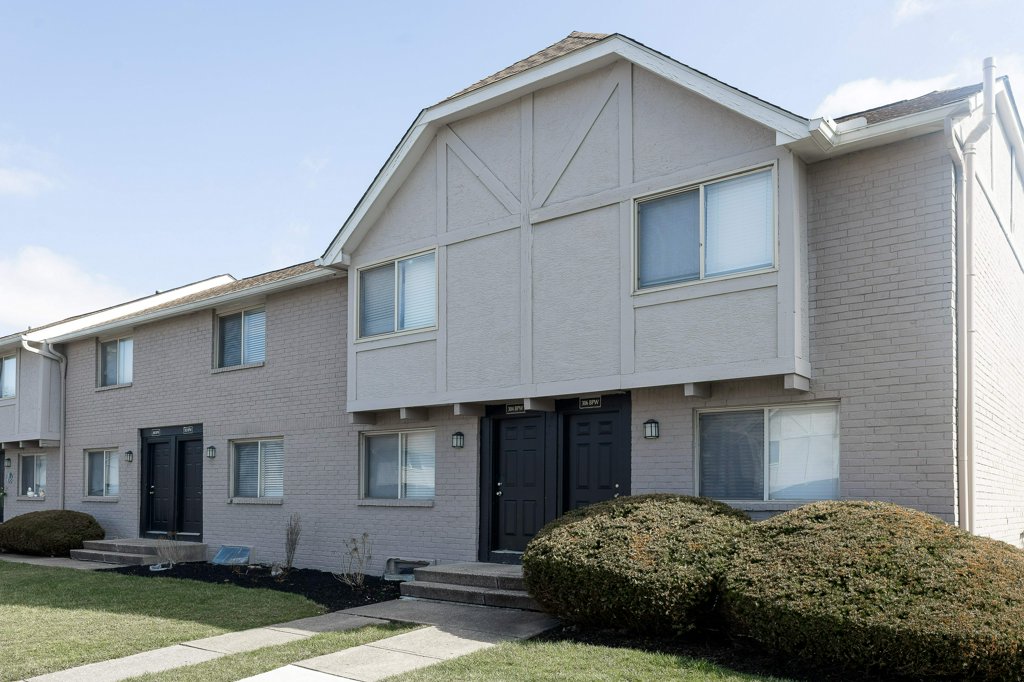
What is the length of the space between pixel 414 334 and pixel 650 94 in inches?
187

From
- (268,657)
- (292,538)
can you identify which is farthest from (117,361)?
(268,657)

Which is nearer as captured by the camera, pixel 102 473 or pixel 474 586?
pixel 474 586

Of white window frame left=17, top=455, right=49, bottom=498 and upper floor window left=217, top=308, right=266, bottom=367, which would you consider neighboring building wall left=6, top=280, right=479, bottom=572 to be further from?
white window frame left=17, top=455, right=49, bottom=498

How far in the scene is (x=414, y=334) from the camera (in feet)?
43.3

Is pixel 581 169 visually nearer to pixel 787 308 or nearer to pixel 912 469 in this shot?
pixel 787 308

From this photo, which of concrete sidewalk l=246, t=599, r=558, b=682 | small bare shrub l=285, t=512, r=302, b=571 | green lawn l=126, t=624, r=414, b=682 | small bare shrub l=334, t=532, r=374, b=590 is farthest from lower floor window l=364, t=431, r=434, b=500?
green lawn l=126, t=624, r=414, b=682

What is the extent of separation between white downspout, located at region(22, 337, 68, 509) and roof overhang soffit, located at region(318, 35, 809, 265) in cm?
1064

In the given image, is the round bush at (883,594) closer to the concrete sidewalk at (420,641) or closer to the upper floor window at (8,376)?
the concrete sidewalk at (420,641)

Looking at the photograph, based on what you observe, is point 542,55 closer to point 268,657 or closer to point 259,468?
point 268,657

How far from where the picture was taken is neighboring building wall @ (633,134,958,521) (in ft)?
29.9

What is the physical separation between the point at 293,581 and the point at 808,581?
873cm

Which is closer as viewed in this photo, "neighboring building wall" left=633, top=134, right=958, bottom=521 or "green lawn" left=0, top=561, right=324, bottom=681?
"green lawn" left=0, top=561, right=324, bottom=681

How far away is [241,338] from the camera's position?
17.4 metres

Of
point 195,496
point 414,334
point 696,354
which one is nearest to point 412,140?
point 414,334
